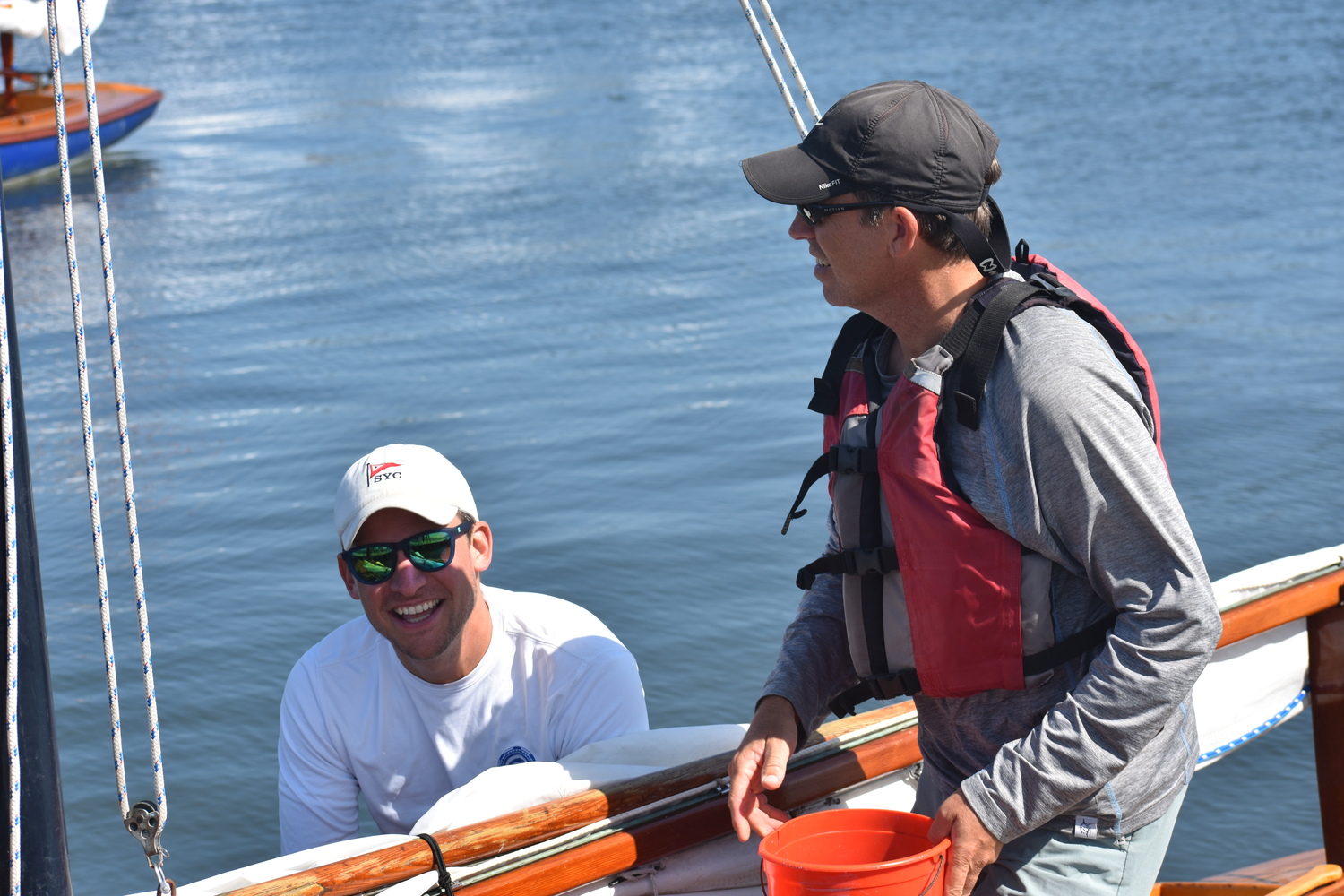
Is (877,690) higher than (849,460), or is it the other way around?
(849,460)

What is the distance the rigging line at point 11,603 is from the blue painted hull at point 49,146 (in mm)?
13629

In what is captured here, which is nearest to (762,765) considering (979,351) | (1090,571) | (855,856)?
(855,856)

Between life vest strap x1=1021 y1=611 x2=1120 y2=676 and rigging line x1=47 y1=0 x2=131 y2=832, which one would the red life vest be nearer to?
life vest strap x1=1021 y1=611 x2=1120 y2=676

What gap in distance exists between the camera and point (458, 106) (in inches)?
693

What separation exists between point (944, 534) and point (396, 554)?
3.88 ft

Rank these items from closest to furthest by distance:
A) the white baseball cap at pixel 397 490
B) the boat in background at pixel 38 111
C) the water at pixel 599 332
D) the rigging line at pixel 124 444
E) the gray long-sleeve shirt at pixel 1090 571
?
the gray long-sleeve shirt at pixel 1090 571, the rigging line at pixel 124 444, the white baseball cap at pixel 397 490, the water at pixel 599 332, the boat in background at pixel 38 111

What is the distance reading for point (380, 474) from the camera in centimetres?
252

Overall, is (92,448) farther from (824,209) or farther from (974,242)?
(974,242)

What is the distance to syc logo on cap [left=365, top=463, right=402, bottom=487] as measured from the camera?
8.25 ft

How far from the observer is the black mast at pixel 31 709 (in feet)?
6.21

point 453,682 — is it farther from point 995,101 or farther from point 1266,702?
point 995,101

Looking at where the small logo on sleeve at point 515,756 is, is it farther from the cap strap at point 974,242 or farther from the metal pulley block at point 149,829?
the cap strap at point 974,242

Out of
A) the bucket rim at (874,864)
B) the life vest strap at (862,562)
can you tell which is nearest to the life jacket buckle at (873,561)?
the life vest strap at (862,562)

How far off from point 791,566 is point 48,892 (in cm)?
402
